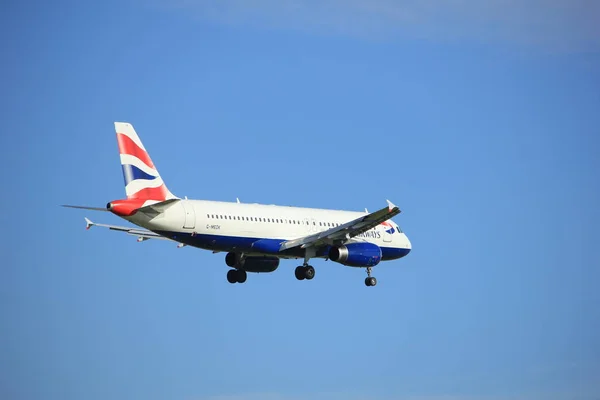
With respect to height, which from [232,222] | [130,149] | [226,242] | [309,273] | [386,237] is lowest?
[226,242]

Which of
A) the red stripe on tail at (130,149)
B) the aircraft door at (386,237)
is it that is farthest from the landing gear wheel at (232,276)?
the red stripe on tail at (130,149)

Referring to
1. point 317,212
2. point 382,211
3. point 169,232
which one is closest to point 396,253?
point 317,212

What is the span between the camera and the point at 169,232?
74.7m

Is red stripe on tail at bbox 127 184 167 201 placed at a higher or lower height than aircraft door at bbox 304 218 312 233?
lower

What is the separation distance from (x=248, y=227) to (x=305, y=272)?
574 cm

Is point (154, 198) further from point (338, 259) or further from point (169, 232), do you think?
point (338, 259)

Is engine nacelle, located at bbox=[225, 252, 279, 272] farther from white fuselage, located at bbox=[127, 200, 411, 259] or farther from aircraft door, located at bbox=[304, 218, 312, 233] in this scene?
aircraft door, located at bbox=[304, 218, 312, 233]

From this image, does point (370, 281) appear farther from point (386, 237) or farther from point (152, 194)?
point (152, 194)

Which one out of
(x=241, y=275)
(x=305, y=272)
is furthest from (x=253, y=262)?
(x=305, y=272)

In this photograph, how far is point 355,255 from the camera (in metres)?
80.9

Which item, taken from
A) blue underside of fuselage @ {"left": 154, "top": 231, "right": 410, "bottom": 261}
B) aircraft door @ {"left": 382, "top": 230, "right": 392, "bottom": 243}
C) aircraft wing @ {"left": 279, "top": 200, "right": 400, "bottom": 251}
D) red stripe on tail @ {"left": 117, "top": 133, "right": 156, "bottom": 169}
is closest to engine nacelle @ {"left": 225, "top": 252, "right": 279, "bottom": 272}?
blue underside of fuselage @ {"left": 154, "top": 231, "right": 410, "bottom": 261}

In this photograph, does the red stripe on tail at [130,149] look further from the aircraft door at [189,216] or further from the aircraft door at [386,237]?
the aircraft door at [386,237]

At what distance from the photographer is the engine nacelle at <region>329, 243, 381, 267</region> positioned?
80.8m

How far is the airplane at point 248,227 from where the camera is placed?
74.0 meters
